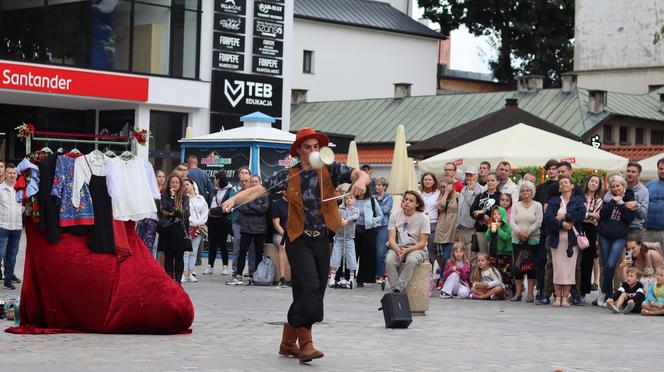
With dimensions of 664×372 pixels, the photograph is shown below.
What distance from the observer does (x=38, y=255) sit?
12336 millimetres

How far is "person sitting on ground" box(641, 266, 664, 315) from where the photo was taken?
16.1 meters

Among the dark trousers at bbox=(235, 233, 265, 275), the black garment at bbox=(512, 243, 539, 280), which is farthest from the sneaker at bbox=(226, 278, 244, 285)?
the black garment at bbox=(512, 243, 539, 280)

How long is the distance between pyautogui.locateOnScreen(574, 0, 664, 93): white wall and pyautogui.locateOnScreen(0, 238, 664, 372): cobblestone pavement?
45419 mm

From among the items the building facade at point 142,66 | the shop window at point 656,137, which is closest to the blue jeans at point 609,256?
the building facade at point 142,66

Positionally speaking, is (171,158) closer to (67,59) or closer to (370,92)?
(67,59)

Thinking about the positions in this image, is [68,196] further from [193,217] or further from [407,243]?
[193,217]

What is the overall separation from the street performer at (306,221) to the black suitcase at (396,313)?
280 cm

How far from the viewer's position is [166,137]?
3975 cm

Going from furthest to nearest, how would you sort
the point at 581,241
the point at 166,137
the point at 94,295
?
the point at 166,137
the point at 581,241
the point at 94,295

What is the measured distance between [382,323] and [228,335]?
249 centimetres

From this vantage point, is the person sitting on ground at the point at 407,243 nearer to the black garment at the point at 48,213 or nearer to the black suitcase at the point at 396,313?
the black suitcase at the point at 396,313

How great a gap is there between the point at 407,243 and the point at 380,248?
538 centimetres

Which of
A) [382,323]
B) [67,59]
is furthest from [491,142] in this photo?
[67,59]

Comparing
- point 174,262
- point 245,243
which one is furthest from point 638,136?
point 174,262
